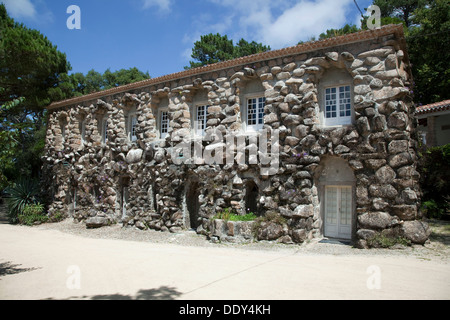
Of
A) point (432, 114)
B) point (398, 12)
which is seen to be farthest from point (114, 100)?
point (398, 12)

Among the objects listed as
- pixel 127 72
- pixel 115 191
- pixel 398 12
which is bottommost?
pixel 115 191

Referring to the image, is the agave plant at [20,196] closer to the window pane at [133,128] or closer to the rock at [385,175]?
the window pane at [133,128]

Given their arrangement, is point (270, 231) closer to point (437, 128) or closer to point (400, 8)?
point (437, 128)

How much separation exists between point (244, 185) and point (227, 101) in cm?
318

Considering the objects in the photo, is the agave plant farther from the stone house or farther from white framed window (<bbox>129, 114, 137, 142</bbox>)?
white framed window (<bbox>129, 114, 137, 142</bbox>)

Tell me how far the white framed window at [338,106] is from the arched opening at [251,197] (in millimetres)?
3338

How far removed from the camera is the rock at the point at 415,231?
8.44 meters

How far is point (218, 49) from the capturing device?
28016 millimetres

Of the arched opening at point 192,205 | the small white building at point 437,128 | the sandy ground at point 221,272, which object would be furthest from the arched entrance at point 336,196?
the small white building at point 437,128

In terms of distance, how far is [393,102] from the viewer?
9.09 metres

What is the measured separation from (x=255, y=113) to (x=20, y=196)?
45.1 ft

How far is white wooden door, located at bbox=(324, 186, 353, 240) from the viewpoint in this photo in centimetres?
1021

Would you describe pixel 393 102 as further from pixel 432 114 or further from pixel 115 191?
pixel 115 191

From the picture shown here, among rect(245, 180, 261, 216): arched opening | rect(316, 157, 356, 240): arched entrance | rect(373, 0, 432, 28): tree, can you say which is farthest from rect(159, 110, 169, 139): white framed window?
rect(373, 0, 432, 28): tree
